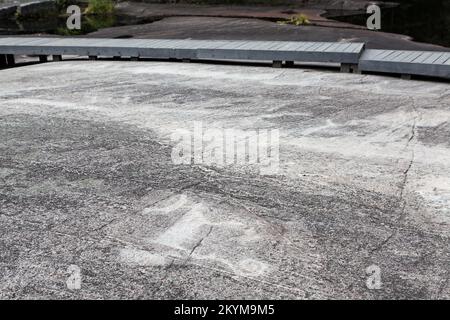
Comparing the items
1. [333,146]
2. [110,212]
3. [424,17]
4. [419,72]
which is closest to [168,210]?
[110,212]

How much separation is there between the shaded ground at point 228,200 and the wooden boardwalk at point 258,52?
2.48ft

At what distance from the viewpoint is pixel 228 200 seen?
3.53 metres

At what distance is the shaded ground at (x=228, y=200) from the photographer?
271 cm

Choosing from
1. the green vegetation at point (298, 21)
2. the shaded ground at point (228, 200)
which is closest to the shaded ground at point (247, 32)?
the green vegetation at point (298, 21)

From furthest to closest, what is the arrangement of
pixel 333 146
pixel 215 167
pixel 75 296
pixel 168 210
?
1. pixel 333 146
2. pixel 215 167
3. pixel 168 210
4. pixel 75 296

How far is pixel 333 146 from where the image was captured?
14.6ft

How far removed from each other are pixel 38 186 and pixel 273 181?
170cm

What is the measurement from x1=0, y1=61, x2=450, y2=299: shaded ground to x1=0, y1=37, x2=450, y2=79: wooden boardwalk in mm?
757

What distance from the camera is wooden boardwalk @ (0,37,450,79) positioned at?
22.5 feet

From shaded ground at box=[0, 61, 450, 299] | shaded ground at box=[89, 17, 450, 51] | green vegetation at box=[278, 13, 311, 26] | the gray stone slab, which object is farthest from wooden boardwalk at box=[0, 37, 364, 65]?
green vegetation at box=[278, 13, 311, 26]

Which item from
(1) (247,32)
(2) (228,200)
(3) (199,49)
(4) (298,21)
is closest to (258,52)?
(3) (199,49)

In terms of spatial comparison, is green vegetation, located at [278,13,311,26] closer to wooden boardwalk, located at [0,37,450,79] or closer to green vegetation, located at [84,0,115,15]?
wooden boardwalk, located at [0,37,450,79]

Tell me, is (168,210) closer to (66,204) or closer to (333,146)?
(66,204)

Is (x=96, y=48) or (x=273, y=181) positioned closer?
(x=273, y=181)
